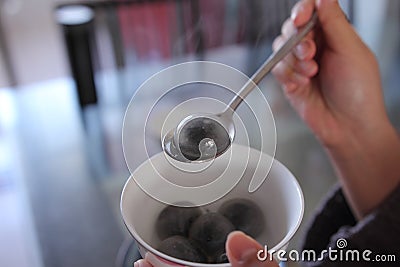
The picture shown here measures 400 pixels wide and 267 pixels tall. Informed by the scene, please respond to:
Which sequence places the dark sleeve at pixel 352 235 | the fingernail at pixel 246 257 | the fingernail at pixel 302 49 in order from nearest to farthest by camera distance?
the fingernail at pixel 246 257, the dark sleeve at pixel 352 235, the fingernail at pixel 302 49

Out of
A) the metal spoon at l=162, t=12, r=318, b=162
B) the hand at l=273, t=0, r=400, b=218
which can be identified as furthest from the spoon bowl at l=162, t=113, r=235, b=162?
the hand at l=273, t=0, r=400, b=218

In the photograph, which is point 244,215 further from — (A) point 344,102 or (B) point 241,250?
(A) point 344,102

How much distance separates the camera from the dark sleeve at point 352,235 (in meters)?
0.34

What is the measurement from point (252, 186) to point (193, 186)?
3cm

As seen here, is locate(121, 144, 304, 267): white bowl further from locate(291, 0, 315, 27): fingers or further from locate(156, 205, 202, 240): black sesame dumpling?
locate(291, 0, 315, 27): fingers

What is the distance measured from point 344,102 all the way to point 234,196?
10.7 inches

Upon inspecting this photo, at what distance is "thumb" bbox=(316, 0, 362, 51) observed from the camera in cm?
43

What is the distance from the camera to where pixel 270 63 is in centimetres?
38

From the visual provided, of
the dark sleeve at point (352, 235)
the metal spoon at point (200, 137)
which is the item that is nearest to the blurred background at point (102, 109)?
the dark sleeve at point (352, 235)

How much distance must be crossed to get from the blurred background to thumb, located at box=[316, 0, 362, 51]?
6 centimetres

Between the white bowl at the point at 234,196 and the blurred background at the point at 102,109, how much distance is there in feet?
0.32

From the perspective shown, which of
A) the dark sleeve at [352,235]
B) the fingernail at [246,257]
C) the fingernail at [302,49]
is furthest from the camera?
the fingernail at [302,49]

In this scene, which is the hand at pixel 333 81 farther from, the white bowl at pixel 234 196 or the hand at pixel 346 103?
the white bowl at pixel 234 196

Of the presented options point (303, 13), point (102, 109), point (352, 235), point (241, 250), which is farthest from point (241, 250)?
point (102, 109)
